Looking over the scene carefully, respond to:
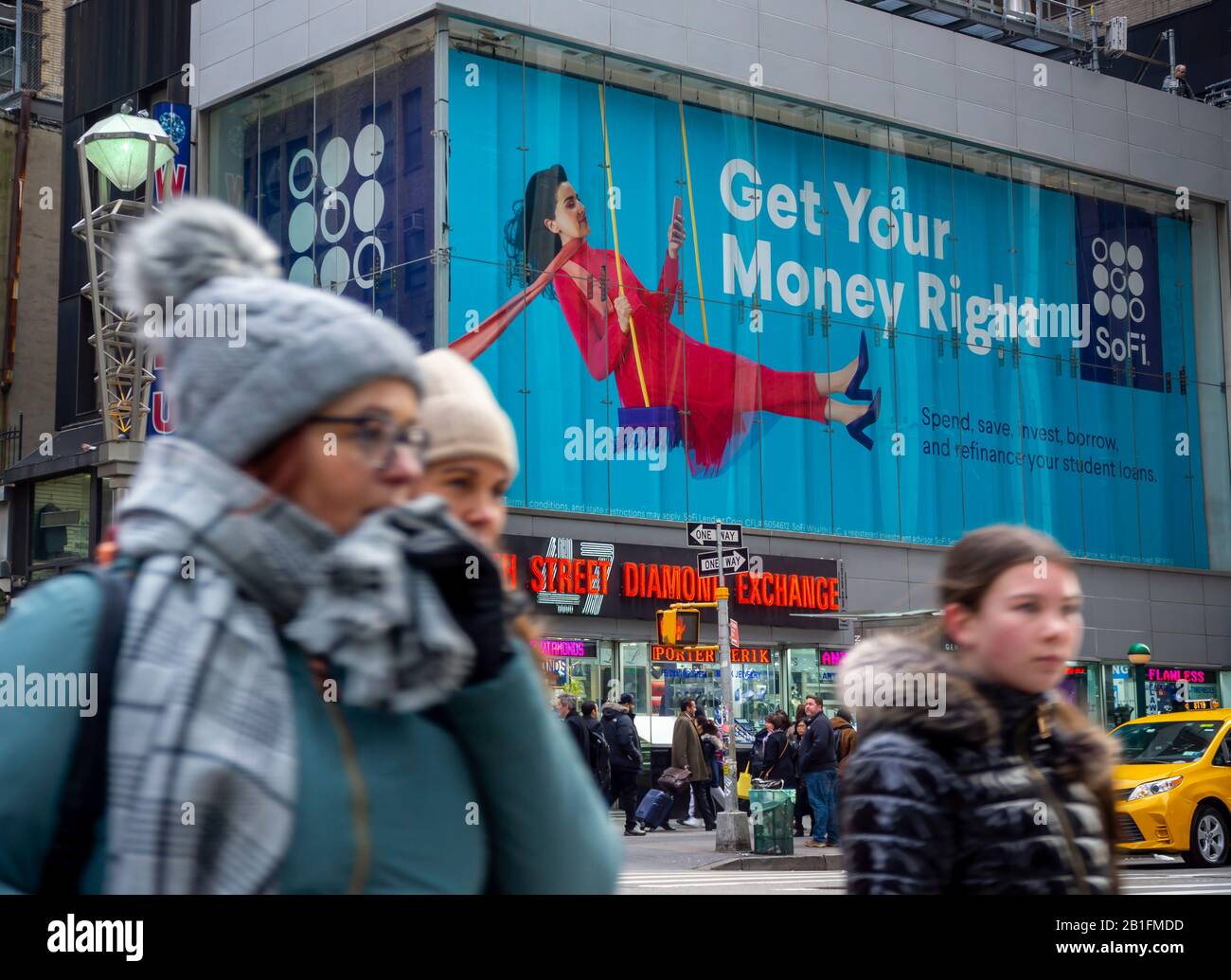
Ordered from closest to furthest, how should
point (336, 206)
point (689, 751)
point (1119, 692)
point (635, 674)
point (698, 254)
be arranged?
point (689, 751)
point (336, 206)
point (635, 674)
point (698, 254)
point (1119, 692)

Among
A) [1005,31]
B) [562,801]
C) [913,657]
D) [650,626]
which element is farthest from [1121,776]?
Result: [1005,31]

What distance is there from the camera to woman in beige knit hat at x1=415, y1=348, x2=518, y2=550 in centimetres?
226

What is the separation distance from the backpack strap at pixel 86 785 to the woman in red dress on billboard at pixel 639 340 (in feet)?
87.5

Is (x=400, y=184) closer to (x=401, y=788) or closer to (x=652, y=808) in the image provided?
(x=652, y=808)

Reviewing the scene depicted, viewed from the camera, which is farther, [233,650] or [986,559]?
[986,559]

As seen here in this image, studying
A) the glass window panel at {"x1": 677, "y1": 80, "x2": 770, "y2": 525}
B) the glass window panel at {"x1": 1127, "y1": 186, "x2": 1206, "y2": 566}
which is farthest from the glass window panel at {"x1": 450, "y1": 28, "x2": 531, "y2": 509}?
the glass window panel at {"x1": 1127, "y1": 186, "x2": 1206, "y2": 566}

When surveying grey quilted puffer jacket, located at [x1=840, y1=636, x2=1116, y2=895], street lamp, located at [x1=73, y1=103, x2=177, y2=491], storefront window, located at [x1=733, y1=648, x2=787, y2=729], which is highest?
street lamp, located at [x1=73, y1=103, x2=177, y2=491]

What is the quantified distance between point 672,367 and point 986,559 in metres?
28.2

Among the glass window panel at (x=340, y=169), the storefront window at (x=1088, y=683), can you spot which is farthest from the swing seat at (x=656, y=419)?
the storefront window at (x=1088, y=683)

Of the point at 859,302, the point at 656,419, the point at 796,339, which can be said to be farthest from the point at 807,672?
the point at 859,302

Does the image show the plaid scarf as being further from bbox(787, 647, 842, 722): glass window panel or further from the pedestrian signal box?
bbox(787, 647, 842, 722): glass window panel

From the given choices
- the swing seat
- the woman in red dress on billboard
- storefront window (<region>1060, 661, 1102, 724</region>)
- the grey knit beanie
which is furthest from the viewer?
storefront window (<region>1060, 661, 1102, 724</region>)

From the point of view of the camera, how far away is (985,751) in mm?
2969

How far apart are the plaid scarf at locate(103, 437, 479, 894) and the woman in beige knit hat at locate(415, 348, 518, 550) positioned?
1.61 feet
